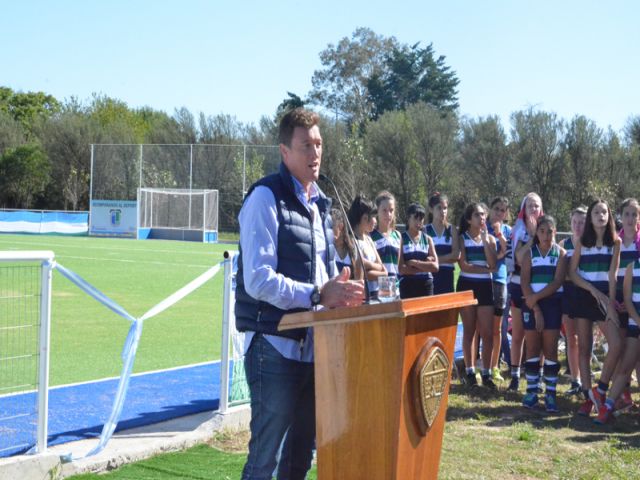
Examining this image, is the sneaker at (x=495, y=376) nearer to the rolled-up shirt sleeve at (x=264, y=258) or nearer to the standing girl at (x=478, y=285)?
the standing girl at (x=478, y=285)

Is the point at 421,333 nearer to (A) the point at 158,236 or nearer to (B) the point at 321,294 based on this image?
(B) the point at 321,294

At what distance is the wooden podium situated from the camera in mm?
3180

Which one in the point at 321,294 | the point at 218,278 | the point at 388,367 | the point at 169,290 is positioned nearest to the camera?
the point at 388,367

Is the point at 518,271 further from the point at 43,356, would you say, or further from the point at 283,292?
the point at 283,292

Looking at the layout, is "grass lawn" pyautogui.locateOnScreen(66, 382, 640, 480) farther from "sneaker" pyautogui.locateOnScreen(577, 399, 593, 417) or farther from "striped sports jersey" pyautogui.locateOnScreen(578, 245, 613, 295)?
"striped sports jersey" pyautogui.locateOnScreen(578, 245, 613, 295)

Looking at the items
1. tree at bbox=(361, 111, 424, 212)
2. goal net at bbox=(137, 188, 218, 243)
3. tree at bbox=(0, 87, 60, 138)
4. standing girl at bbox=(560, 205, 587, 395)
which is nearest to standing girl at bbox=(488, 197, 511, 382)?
standing girl at bbox=(560, 205, 587, 395)

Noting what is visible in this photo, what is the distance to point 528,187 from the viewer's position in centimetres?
4247

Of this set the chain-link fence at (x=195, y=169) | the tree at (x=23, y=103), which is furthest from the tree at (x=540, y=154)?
the tree at (x=23, y=103)

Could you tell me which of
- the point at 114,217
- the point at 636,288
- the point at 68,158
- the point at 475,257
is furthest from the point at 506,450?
the point at 68,158

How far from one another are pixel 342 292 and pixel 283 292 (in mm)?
238

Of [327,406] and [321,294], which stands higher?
[321,294]

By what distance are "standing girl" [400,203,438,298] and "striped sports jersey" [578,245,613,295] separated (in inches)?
62.1

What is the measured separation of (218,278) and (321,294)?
17.5 metres

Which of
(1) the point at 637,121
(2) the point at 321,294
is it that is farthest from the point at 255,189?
(1) the point at 637,121
